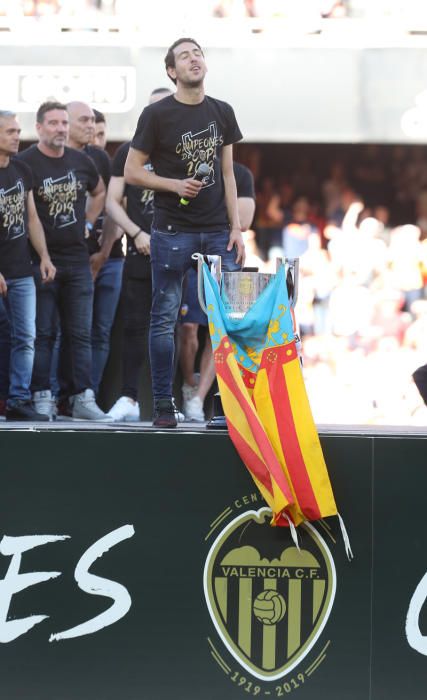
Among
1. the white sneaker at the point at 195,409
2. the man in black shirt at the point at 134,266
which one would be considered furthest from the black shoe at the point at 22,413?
the white sneaker at the point at 195,409

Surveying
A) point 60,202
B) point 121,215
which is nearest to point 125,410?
point 121,215

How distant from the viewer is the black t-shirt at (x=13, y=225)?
6.22 meters

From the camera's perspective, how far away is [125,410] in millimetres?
6449

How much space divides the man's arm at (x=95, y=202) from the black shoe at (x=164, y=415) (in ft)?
6.75

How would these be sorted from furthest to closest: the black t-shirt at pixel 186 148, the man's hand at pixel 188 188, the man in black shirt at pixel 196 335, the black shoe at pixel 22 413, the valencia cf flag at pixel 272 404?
the man in black shirt at pixel 196 335 < the black shoe at pixel 22 413 < the black t-shirt at pixel 186 148 < the man's hand at pixel 188 188 < the valencia cf flag at pixel 272 404

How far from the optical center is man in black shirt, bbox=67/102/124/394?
275 inches

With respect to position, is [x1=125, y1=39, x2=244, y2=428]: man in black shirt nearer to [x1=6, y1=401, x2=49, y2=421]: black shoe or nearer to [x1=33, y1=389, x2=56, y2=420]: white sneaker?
[x1=6, y1=401, x2=49, y2=421]: black shoe

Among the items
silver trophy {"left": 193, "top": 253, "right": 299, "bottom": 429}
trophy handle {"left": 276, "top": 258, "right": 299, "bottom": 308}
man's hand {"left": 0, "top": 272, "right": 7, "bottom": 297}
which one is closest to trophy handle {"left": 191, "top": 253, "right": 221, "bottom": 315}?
silver trophy {"left": 193, "top": 253, "right": 299, "bottom": 429}

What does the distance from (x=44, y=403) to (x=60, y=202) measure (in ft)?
3.67

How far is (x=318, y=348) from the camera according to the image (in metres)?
11.2

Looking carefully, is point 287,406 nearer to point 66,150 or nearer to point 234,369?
point 234,369

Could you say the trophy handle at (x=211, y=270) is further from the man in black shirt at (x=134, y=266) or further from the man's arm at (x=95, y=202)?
the man's arm at (x=95, y=202)

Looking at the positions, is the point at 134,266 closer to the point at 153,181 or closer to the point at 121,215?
the point at 121,215

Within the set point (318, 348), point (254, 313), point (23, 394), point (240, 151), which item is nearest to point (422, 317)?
point (318, 348)
